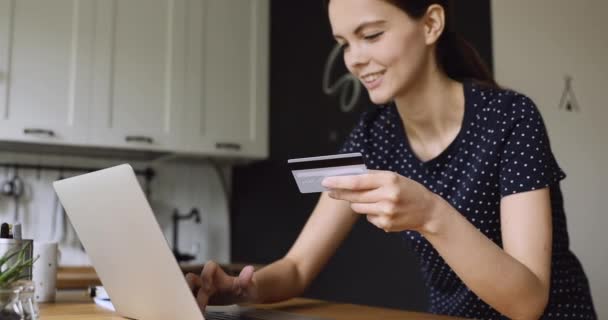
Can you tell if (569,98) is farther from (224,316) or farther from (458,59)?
(224,316)

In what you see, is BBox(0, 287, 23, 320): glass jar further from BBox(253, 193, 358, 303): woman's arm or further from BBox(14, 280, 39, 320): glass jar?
BBox(253, 193, 358, 303): woman's arm

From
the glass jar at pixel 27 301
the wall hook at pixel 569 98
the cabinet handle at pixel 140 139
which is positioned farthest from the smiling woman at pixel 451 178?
the cabinet handle at pixel 140 139

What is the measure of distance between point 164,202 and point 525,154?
8.00 feet

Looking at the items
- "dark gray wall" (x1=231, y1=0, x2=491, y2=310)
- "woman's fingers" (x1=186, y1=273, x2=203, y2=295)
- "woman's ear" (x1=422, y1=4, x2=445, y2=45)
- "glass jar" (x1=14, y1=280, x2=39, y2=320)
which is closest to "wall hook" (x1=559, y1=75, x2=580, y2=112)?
"dark gray wall" (x1=231, y1=0, x2=491, y2=310)

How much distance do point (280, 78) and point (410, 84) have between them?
2192 mm

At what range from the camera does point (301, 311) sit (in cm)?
120

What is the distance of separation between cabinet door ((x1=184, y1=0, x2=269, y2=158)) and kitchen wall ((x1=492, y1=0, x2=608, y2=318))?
1237 mm

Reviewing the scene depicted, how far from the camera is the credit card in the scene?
773 mm

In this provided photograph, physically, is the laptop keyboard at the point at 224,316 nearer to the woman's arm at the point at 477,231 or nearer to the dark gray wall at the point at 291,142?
the woman's arm at the point at 477,231

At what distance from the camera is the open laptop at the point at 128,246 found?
817 millimetres

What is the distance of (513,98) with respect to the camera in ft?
4.11

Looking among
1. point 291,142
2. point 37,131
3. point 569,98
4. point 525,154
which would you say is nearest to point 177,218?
point 291,142

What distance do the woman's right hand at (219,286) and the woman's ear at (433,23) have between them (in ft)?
1.95

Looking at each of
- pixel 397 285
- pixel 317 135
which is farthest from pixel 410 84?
pixel 317 135
